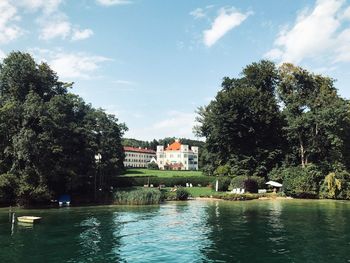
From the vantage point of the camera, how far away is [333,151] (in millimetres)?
72812

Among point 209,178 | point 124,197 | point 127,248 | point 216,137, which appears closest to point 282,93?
point 216,137

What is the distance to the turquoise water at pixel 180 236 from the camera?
89.6 feet

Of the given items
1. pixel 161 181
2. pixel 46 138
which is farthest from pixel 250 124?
pixel 46 138

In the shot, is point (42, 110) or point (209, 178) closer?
point (42, 110)

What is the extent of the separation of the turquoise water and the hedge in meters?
27.6

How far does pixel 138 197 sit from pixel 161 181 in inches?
943

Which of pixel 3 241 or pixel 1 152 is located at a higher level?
pixel 1 152

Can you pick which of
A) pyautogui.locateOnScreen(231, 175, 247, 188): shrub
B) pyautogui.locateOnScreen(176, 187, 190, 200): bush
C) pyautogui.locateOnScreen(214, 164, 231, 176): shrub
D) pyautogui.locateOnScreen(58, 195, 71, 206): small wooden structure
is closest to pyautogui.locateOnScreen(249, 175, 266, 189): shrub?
pyautogui.locateOnScreen(231, 175, 247, 188): shrub

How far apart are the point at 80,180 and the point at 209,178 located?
3087 centimetres

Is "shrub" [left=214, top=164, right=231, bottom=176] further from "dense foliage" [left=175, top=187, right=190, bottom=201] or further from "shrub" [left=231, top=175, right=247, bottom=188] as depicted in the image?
"dense foliage" [left=175, top=187, right=190, bottom=201]

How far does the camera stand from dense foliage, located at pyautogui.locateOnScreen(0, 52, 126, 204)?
54938 mm

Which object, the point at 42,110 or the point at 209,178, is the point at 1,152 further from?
the point at 209,178

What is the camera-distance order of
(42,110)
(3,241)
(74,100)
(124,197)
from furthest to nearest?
(74,100), (124,197), (42,110), (3,241)

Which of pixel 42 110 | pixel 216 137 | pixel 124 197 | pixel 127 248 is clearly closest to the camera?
pixel 127 248
